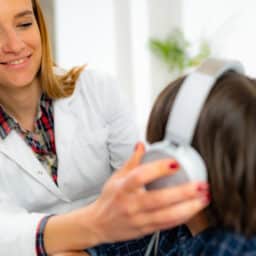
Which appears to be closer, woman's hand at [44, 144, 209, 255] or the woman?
woman's hand at [44, 144, 209, 255]

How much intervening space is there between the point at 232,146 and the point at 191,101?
0.38 feet

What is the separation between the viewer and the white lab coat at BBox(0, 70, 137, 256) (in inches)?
46.3

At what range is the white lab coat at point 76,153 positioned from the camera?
118 cm

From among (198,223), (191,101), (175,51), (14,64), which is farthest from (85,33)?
(191,101)

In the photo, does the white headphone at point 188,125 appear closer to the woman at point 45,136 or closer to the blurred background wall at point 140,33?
the woman at point 45,136

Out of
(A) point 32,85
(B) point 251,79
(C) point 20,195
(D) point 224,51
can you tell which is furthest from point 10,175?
(D) point 224,51

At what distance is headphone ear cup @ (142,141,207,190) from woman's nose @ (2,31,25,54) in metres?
0.52

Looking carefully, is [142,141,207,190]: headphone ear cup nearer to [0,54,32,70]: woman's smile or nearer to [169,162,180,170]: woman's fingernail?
[169,162,180,170]: woman's fingernail

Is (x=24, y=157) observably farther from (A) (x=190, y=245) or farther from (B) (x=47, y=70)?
(A) (x=190, y=245)

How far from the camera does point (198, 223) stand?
2.90ft

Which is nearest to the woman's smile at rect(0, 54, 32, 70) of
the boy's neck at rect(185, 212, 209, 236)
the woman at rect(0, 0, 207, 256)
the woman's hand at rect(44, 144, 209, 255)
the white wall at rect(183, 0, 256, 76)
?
the woman at rect(0, 0, 207, 256)

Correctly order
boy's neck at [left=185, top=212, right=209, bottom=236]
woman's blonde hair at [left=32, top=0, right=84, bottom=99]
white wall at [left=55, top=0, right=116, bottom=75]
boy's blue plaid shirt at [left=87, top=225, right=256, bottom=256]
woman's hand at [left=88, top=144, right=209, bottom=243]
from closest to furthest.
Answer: woman's hand at [left=88, top=144, right=209, bottom=243], boy's blue plaid shirt at [left=87, top=225, right=256, bottom=256], boy's neck at [left=185, top=212, right=209, bottom=236], woman's blonde hair at [left=32, top=0, right=84, bottom=99], white wall at [left=55, top=0, right=116, bottom=75]

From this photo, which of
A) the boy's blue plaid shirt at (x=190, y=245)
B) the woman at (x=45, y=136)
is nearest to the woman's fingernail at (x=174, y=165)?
the boy's blue plaid shirt at (x=190, y=245)

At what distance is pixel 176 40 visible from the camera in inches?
124
